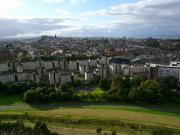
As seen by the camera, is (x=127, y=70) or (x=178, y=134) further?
(x=127, y=70)

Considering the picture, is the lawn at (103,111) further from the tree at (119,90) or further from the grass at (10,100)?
the tree at (119,90)

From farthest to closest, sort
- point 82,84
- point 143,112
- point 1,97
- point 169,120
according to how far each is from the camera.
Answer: point 82,84
point 1,97
point 143,112
point 169,120

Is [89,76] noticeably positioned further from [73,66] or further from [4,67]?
[4,67]

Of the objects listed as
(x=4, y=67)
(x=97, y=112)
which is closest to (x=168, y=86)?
(x=97, y=112)

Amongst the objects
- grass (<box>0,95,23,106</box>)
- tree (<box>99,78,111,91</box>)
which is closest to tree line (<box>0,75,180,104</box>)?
grass (<box>0,95,23,106</box>)

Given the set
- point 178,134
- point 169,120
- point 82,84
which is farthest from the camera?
point 82,84

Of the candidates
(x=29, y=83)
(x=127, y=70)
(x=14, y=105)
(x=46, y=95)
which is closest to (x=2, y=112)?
(x=14, y=105)

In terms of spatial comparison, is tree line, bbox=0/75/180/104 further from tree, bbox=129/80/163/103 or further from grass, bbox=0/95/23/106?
grass, bbox=0/95/23/106

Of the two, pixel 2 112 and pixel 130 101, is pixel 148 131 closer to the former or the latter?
pixel 130 101
